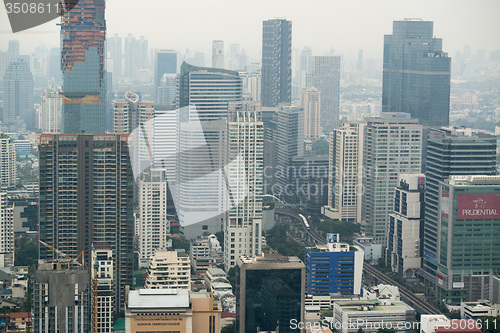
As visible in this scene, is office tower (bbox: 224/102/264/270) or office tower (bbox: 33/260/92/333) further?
office tower (bbox: 224/102/264/270)

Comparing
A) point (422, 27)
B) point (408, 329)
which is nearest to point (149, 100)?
point (422, 27)

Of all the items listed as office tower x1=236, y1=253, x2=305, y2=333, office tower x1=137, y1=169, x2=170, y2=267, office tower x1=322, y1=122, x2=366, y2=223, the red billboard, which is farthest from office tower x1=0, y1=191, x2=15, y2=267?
office tower x1=322, y1=122, x2=366, y2=223

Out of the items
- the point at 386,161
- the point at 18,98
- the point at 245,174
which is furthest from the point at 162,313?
the point at 18,98

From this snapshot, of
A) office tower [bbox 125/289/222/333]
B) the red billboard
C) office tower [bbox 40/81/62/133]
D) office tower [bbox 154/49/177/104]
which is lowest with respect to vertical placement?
office tower [bbox 125/289/222/333]


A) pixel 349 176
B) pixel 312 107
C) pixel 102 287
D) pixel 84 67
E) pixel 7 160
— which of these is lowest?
pixel 102 287

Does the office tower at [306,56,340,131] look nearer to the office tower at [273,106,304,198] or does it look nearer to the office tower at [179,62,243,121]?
the office tower at [273,106,304,198]

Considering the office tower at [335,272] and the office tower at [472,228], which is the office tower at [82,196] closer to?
the office tower at [335,272]

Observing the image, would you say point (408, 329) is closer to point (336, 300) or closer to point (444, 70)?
point (336, 300)

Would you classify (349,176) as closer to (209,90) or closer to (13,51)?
(209,90)
